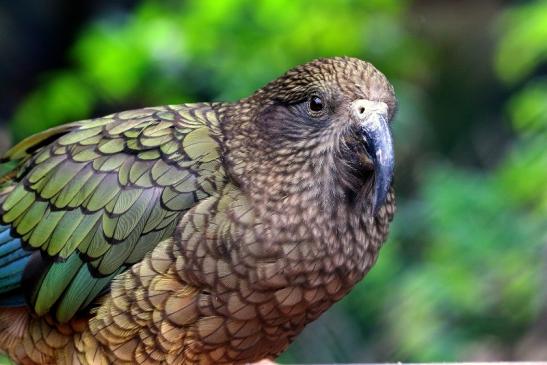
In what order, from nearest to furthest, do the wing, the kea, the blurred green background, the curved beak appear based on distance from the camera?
the curved beak → the kea → the wing → the blurred green background

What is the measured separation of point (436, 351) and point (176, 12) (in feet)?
7.35

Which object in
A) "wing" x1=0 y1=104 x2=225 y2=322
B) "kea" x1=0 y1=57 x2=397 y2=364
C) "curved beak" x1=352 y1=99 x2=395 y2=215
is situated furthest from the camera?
"wing" x1=0 y1=104 x2=225 y2=322

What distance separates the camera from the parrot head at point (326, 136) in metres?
2.35

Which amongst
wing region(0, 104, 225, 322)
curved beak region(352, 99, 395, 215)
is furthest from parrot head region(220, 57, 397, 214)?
wing region(0, 104, 225, 322)

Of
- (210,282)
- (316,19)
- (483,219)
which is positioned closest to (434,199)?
(483,219)

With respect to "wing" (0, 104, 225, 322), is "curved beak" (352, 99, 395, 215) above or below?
below

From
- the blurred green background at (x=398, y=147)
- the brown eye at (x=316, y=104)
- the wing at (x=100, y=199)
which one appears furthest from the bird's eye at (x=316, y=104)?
the blurred green background at (x=398, y=147)

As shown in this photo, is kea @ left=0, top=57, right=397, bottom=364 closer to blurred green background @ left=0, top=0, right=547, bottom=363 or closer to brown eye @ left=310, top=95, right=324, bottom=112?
brown eye @ left=310, top=95, right=324, bottom=112

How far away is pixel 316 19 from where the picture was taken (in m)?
4.71

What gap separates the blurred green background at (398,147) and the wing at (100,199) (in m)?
1.71

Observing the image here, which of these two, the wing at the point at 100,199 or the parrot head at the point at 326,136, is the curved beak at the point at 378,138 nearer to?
the parrot head at the point at 326,136

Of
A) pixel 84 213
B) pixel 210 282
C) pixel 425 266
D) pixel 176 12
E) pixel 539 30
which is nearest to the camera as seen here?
pixel 210 282

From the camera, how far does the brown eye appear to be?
2414 millimetres

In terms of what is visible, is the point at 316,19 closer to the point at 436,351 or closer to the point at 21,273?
the point at 436,351
